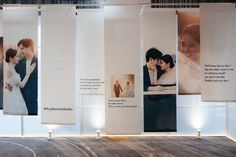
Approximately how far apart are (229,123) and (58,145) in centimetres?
636

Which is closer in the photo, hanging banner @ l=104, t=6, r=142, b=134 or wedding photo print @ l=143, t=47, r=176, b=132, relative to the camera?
hanging banner @ l=104, t=6, r=142, b=134

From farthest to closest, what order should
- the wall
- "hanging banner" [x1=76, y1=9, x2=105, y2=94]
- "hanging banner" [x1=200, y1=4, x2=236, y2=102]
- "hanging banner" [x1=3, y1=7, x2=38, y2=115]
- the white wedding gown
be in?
1. the wall
2. "hanging banner" [x1=76, y1=9, x2=105, y2=94]
3. the white wedding gown
4. "hanging banner" [x1=3, y1=7, x2=38, y2=115]
5. "hanging banner" [x1=200, y1=4, x2=236, y2=102]


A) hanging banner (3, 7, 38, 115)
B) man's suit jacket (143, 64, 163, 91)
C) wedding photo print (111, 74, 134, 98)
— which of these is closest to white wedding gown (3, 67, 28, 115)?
hanging banner (3, 7, 38, 115)

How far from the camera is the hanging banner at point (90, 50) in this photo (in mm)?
10422

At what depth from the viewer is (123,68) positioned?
9984 mm

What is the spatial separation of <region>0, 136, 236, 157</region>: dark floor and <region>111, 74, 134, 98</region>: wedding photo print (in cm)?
180

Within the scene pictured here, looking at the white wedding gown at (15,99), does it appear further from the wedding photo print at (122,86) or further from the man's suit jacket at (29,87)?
the wedding photo print at (122,86)

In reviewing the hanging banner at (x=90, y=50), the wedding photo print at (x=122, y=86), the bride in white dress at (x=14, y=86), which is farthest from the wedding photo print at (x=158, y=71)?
the bride in white dress at (x=14, y=86)

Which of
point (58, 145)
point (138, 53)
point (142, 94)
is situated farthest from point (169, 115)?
point (58, 145)

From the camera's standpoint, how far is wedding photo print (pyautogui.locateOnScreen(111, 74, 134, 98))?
1000 centimetres

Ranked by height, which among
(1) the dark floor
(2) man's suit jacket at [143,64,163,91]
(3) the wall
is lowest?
(1) the dark floor

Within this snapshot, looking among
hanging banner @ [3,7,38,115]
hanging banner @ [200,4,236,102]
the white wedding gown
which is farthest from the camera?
the white wedding gown

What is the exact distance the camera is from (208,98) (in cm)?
1009

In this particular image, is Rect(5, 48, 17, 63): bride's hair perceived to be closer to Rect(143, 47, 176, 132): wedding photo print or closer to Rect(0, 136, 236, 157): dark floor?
Rect(0, 136, 236, 157): dark floor
